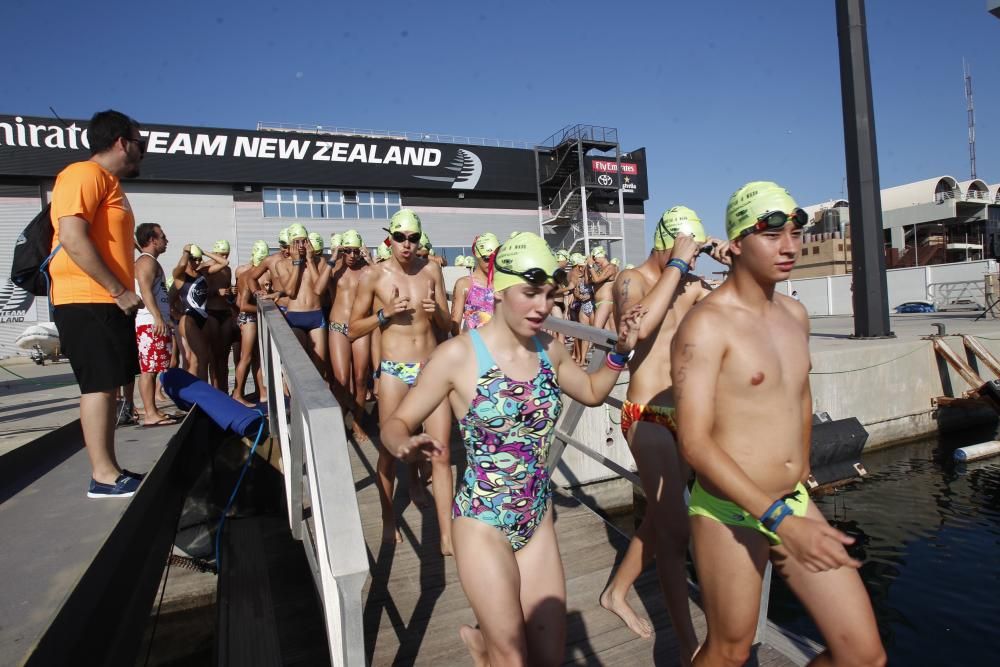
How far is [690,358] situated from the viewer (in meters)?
2.03

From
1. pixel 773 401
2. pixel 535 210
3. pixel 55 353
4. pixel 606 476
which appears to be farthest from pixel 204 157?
pixel 773 401

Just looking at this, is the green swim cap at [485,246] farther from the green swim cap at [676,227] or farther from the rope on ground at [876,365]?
the rope on ground at [876,365]

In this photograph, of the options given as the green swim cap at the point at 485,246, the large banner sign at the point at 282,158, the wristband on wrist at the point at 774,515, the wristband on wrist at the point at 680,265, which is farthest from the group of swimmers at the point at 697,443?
the large banner sign at the point at 282,158

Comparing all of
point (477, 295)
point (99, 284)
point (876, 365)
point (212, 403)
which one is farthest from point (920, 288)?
point (99, 284)

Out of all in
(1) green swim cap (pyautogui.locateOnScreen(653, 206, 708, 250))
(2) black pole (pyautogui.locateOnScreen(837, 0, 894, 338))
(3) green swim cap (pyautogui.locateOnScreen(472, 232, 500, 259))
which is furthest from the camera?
(2) black pole (pyautogui.locateOnScreen(837, 0, 894, 338))

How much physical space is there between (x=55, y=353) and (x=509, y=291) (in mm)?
21382

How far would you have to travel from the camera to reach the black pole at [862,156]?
1145 cm

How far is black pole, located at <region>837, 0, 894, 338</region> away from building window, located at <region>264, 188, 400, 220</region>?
81.9 ft

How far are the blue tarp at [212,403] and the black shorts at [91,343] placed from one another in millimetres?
2258

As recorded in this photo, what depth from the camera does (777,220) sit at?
2.05m

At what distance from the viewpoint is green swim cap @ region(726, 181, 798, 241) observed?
2.09 m

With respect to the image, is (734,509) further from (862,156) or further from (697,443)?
(862,156)

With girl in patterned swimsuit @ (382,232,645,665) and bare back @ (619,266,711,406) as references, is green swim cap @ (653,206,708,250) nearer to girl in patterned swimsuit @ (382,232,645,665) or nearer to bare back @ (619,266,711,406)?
bare back @ (619,266,711,406)

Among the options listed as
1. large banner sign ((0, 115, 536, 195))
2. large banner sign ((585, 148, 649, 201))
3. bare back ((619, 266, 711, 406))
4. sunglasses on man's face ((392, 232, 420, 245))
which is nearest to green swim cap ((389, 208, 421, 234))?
sunglasses on man's face ((392, 232, 420, 245))
